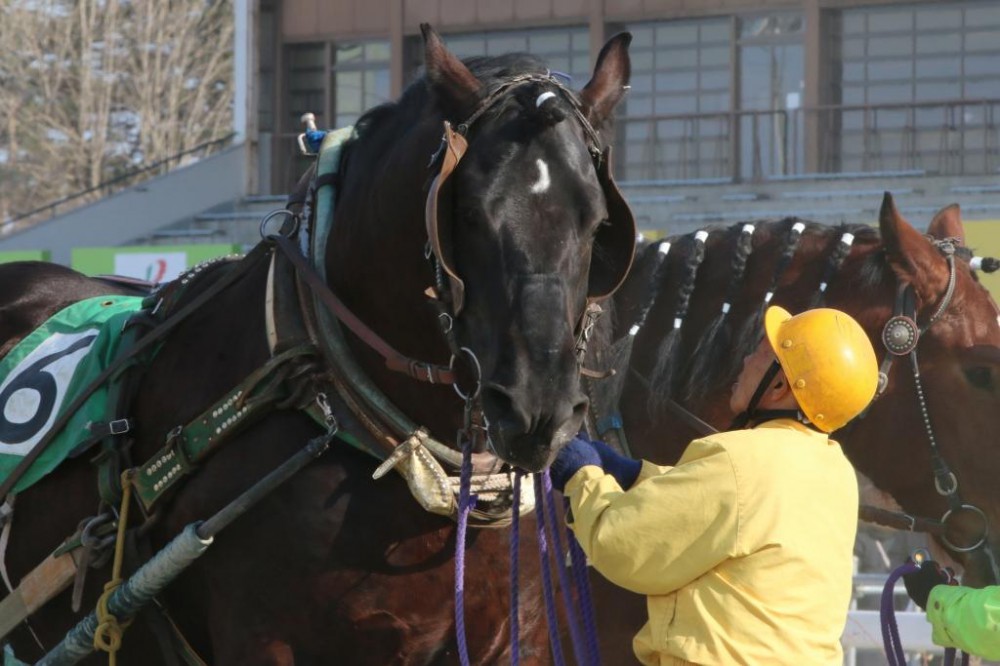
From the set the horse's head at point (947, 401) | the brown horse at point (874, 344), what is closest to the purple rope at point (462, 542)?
the brown horse at point (874, 344)

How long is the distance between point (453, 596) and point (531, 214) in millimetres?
910

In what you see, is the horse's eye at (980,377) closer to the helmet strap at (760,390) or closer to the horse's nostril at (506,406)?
the helmet strap at (760,390)

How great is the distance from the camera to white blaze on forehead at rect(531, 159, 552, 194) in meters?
2.79

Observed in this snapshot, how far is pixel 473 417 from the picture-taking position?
9.72 ft

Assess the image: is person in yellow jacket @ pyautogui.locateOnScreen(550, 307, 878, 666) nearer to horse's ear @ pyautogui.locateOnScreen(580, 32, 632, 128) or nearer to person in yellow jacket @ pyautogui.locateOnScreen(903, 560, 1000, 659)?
horse's ear @ pyautogui.locateOnScreen(580, 32, 632, 128)

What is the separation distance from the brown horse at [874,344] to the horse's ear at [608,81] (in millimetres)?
1348

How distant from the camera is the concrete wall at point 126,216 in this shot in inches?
832

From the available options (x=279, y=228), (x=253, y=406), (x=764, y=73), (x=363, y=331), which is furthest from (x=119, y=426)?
(x=764, y=73)

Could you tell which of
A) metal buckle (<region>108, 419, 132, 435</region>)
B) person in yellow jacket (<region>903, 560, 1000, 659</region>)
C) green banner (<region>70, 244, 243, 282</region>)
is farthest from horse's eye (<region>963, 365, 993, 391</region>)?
green banner (<region>70, 244, 243, 282</region>)

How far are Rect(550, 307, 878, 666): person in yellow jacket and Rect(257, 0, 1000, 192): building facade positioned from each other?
1437cm

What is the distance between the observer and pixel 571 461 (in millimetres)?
2990

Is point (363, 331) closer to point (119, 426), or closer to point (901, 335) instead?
point (119, 426)

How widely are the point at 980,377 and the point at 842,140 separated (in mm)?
14768

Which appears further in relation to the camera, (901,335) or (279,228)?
(901,335)
